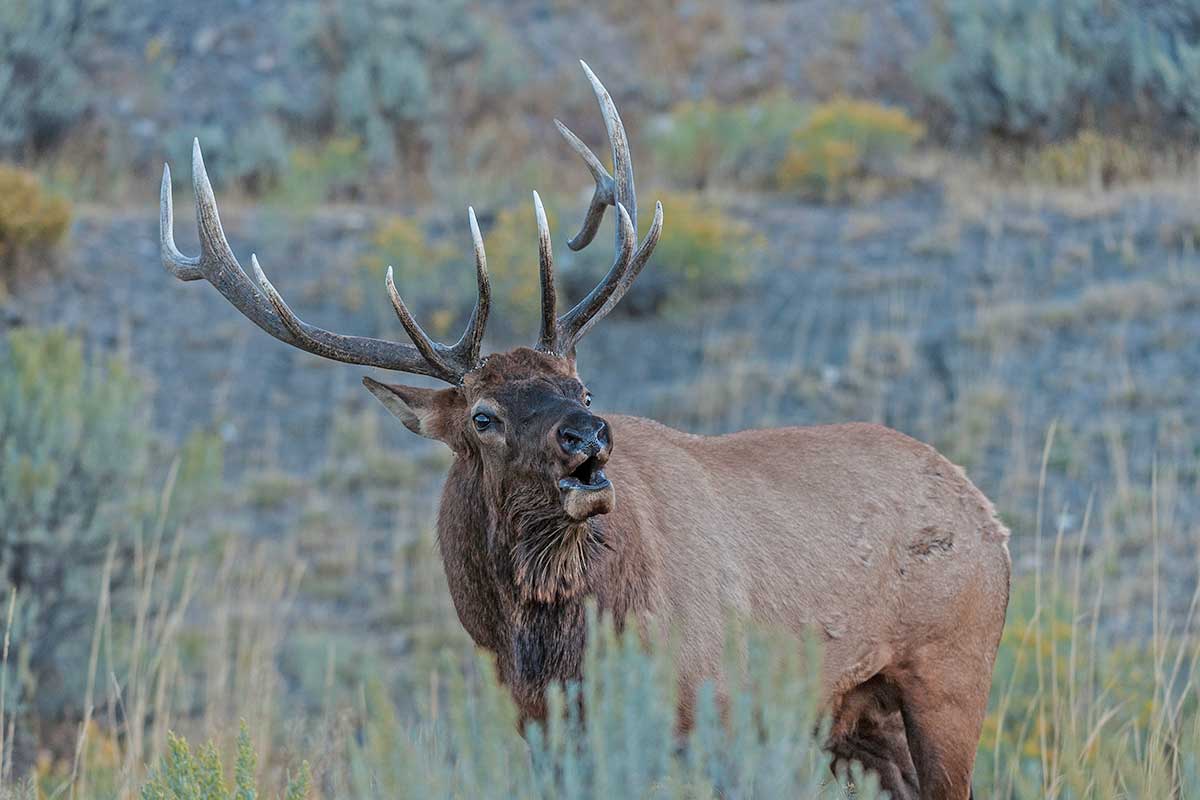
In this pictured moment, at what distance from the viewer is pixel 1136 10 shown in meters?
12.9

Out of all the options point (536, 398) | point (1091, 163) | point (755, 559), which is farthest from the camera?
point (1091, 163)

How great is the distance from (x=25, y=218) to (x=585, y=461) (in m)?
8.31

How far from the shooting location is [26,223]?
11.1 meters

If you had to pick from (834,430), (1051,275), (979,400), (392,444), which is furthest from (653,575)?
(1051,275)

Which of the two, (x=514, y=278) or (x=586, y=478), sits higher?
(x=514, y=278)

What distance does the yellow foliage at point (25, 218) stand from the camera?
1101 cm

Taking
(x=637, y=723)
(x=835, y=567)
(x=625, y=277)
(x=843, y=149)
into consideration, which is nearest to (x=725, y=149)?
(x=843, y=149)

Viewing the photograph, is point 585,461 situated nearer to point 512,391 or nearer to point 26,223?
point 512,391

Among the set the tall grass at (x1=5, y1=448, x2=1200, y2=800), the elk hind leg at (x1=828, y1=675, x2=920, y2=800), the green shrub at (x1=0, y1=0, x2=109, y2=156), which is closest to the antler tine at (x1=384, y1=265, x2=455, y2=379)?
the tall grass at (x1=5, y1=448, x2=1200, y2=800)

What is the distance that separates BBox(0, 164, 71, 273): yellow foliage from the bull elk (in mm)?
6928

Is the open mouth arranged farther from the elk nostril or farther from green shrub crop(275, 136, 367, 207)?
green shrub crop(275, 136, 367, 207)

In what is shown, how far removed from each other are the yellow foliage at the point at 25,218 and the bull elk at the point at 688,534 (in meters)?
6.93

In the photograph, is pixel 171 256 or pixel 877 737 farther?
pixel 877 737

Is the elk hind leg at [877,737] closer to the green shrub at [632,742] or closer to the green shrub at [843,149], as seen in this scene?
the green shrub at [632,742]
